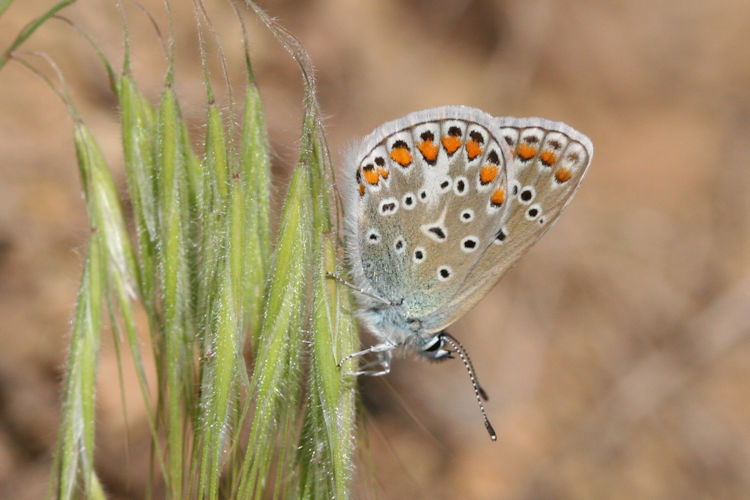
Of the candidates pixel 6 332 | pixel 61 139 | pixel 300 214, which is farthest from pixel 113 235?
pixel 61 139

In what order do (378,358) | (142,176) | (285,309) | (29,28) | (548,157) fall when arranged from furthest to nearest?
(378,358) → (548,157) → (142,176) → (285,309) → (29,28)

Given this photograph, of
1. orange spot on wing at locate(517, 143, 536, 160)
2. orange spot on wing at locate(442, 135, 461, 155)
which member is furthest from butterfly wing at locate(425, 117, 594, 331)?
orange spot on wing at locate(442, 135, 461, 155)

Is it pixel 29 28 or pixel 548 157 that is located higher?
pixel 29 28

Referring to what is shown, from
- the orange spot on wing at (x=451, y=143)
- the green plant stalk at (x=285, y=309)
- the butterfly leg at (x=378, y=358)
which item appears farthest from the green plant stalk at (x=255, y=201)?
the orange spot on wing at (x=451, y=143)

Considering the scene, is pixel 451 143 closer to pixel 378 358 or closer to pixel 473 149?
pixel 473 149

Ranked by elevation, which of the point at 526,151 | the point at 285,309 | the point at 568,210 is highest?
the point at 526,151

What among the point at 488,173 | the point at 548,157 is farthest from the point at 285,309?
the point at 548,157
